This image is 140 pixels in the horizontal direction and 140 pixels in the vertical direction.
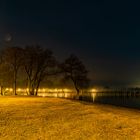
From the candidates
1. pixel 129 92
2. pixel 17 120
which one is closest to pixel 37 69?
pixel 17 120

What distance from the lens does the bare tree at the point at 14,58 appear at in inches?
1624

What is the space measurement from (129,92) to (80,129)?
261 ft

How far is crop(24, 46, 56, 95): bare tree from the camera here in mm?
43875

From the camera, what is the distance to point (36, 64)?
44.4 meters

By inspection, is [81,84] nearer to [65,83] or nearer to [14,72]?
[65,83]

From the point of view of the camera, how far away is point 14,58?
136 ft

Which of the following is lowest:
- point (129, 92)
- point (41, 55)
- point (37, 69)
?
point (129, 92)

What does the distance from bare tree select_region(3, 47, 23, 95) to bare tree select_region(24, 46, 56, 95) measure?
4.80 ft

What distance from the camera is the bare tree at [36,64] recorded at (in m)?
43.9

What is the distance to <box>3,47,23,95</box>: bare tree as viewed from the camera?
41.2 m

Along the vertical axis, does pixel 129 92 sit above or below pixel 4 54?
below

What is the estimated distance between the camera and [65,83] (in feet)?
188

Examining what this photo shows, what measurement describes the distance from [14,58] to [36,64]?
4.74m

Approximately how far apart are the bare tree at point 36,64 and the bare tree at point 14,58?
1463 mm
